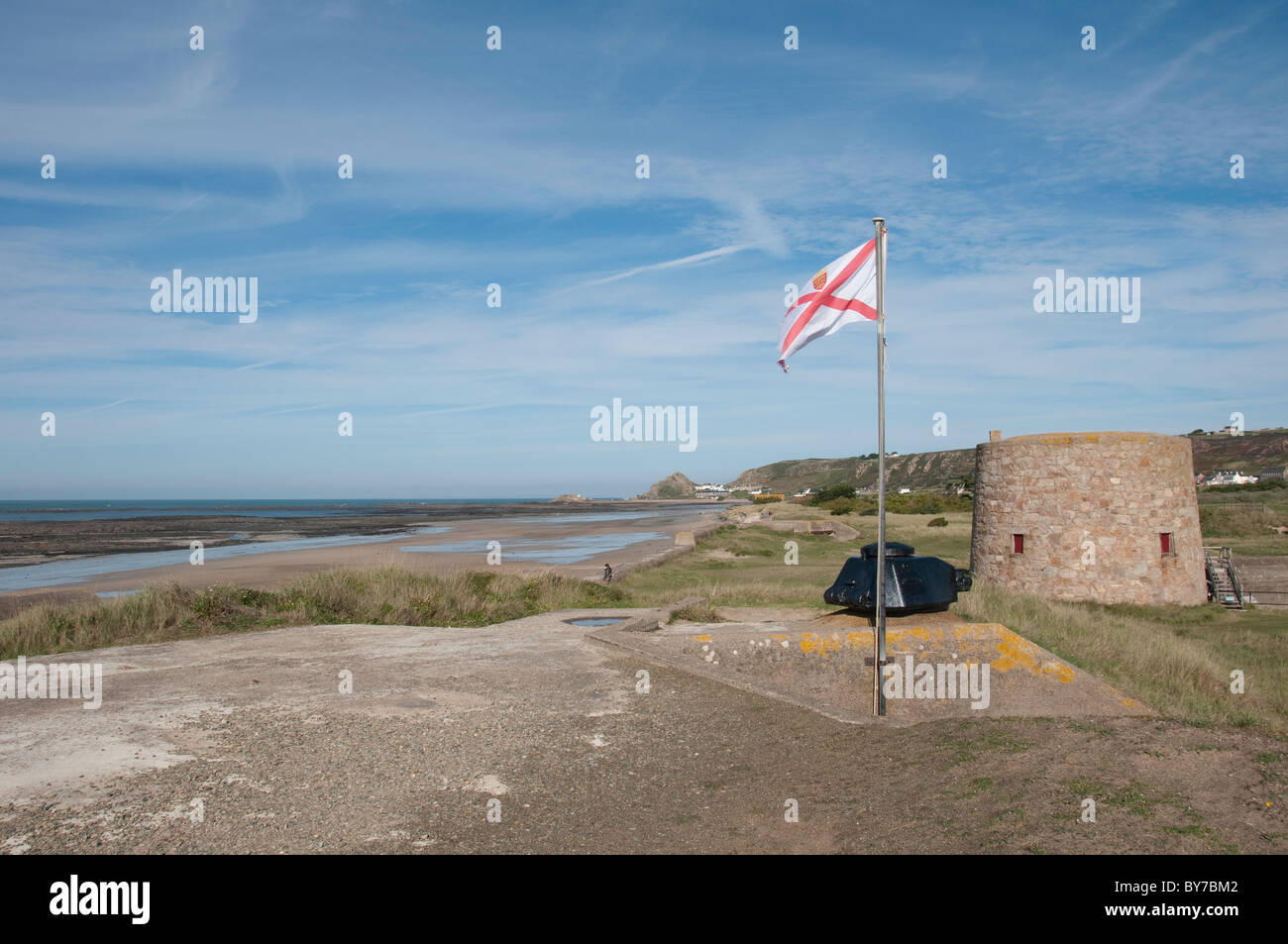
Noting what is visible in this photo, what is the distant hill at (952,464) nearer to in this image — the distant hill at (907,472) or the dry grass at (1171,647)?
the distant hill at (907,472)

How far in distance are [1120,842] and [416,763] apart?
188 inches

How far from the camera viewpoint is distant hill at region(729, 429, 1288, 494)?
330 ft

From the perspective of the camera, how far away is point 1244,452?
105375 mm

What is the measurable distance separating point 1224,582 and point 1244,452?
341 ft

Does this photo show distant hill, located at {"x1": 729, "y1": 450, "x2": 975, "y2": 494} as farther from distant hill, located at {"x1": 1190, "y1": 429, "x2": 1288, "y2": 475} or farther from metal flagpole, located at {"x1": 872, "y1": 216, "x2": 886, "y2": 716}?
metal flagpole, located at {"x1": 872, "y1": 216, "x2": 886, "y2": 716}

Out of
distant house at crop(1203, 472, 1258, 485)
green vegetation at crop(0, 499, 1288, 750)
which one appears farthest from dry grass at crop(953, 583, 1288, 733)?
distant house at crop(1203, 472, 1258, 485)

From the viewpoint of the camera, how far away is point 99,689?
28.7ft

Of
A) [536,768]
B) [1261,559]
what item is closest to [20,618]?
[536,768]

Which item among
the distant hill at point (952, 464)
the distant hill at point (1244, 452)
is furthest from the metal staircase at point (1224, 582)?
the distant hill at point (1244, 452)

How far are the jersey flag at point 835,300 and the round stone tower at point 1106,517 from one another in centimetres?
1347

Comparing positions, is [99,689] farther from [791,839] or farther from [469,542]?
[469,542]

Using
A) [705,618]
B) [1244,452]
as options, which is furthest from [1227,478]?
[705,618]

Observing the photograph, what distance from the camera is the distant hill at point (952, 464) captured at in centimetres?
10051
